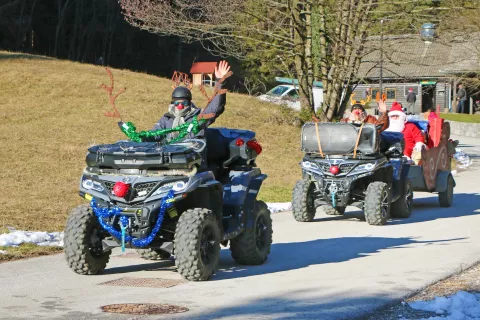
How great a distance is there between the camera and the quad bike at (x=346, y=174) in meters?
16.3

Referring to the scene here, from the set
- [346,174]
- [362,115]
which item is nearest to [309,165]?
[346,174]

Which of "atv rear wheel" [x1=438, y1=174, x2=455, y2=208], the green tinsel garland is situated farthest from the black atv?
"atv rear wheel" [x1=438, y1=174, x2=455, y2=208]

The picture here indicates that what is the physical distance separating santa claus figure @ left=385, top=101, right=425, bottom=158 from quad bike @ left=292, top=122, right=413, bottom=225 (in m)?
1.82

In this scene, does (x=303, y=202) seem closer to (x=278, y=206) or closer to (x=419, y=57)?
(x=278, y=206)

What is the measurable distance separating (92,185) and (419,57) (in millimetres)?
53427

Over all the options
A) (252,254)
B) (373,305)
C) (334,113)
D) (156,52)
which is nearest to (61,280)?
(252,254)

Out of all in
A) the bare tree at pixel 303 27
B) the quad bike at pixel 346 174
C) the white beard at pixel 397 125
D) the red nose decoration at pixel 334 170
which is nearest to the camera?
the quad bike at pixel 346 174

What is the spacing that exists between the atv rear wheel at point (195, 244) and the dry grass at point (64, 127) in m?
4.98

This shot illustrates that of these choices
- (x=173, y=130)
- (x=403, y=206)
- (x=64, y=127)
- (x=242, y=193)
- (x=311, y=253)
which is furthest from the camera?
(x=64, y=127)

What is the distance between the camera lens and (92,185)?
10.5m

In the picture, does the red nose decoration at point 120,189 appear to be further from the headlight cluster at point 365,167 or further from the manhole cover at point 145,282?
the headlight cluster at point 365,167

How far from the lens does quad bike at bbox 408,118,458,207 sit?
18719mm

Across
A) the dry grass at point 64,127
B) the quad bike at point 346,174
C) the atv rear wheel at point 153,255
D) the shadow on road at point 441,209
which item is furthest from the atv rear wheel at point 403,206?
the atv rear wheel at point 153,255

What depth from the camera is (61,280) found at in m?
10.3
